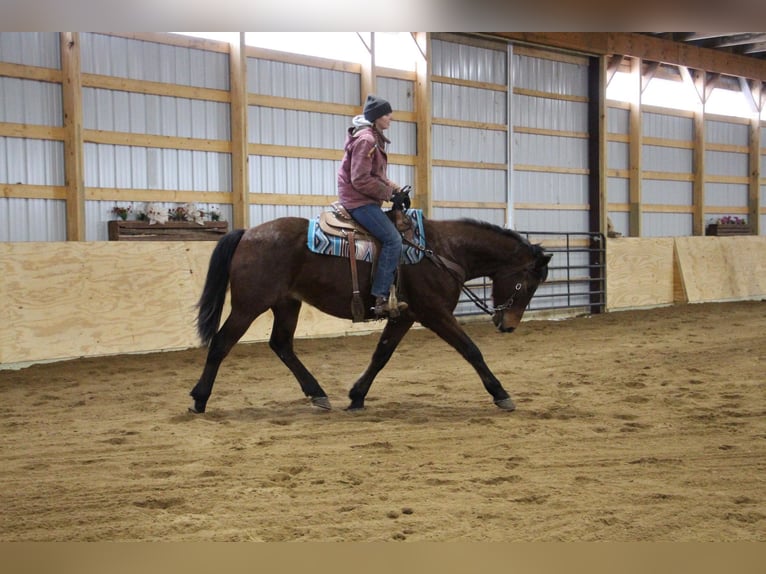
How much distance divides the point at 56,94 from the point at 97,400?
464 cm

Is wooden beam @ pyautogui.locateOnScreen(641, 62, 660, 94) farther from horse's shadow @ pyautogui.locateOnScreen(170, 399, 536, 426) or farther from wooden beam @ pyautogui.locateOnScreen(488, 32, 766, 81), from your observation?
horse's shadow @ pyautogui.locateOnScreen(170, 399, 536, 426)

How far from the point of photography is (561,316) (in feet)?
47.3

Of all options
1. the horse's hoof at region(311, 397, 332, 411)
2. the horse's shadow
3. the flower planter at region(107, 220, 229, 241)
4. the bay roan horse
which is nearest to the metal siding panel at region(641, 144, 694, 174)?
the flower planter at region(107, 220, 229, 241)

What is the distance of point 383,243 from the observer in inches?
226

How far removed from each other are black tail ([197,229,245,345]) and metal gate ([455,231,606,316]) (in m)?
8.87

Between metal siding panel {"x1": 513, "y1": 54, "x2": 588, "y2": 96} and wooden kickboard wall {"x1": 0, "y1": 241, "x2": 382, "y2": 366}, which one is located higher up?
metal siding panel {"x1": 513, "y1": 54, "x2": 588, "y2": 96}

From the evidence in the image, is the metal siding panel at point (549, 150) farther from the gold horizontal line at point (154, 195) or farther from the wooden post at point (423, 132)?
the gold horizontal line at point (154, 195)

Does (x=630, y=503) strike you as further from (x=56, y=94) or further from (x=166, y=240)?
(x=56, y=94)

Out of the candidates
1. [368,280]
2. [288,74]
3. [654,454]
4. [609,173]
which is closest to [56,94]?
[288,74]

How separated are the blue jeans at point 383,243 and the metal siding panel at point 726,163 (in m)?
15.0

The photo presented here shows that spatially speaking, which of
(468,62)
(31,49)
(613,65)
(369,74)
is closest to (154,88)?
(31,49)

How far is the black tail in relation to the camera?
572 centimetres

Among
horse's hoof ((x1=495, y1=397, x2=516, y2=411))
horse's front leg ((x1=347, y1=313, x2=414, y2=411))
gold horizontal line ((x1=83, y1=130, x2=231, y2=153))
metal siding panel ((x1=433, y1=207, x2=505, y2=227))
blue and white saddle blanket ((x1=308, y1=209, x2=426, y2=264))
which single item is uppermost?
gold horizontal line ((x1=83, y1=130, x2=231, y2=153))

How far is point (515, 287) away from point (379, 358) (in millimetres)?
Result: 1271
